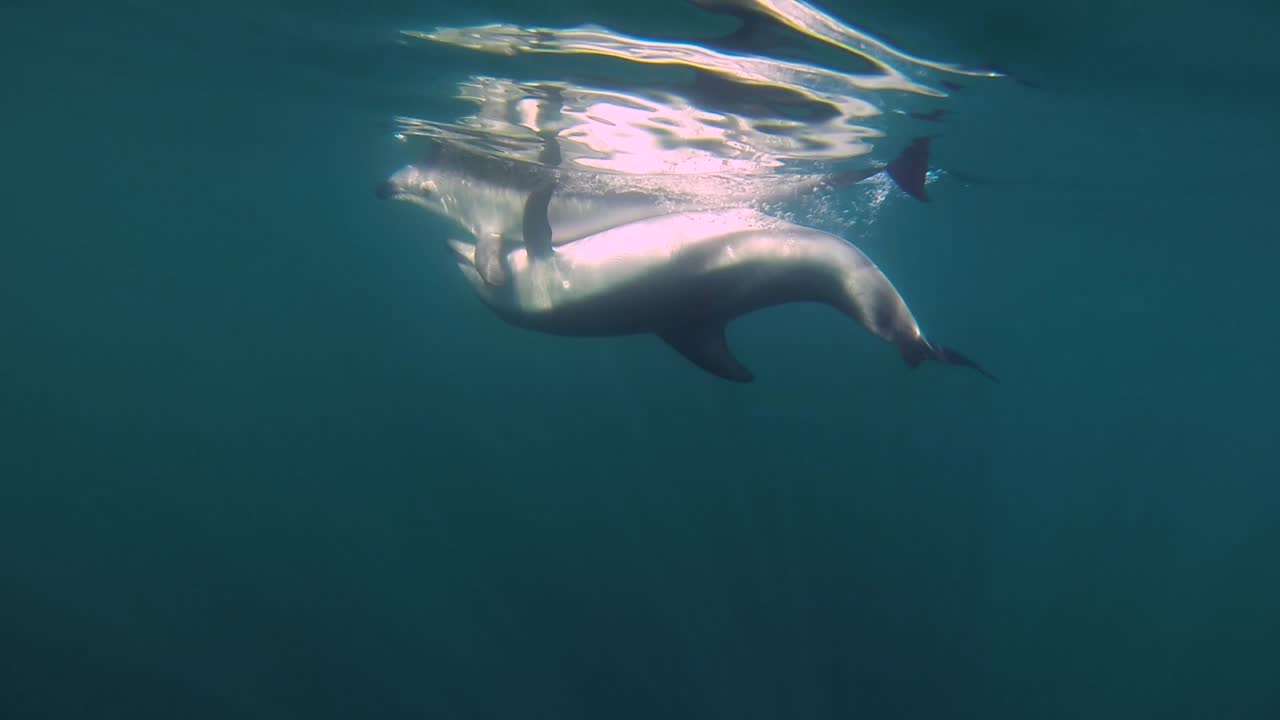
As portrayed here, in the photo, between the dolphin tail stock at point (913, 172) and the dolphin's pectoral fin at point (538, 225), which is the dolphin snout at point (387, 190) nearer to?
the dolphin's pectoral fin at point (538, 225)

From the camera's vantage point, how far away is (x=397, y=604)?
18812 millimetres

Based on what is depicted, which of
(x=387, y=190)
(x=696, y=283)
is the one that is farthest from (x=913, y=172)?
(x=387, y=190)

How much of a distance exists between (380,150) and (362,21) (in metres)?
11.0

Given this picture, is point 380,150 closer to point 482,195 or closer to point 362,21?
point 362,21

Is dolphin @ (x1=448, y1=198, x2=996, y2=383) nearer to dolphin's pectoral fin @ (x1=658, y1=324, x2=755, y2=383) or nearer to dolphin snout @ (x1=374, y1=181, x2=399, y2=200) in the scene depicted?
dolphin's pectoral fin @ (x1=658, y1=324, x2=755, y2=383)

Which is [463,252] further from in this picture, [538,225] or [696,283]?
[696,283]

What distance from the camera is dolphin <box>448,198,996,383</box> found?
413 cm

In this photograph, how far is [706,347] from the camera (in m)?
4.71

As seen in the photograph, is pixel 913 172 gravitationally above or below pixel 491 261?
above

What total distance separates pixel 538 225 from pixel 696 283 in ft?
4.90

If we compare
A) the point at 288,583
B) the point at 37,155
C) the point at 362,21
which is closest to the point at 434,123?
the point at 362,21

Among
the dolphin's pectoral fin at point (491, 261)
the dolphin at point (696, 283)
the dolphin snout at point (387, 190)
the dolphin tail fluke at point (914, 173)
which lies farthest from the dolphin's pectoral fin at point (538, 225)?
the dolphin tail fluke at point (914, 173)

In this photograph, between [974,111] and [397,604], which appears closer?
[974,111]

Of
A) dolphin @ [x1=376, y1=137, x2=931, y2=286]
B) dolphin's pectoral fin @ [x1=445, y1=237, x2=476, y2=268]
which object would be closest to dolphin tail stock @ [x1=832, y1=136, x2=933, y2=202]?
dolphin @ [x1=376, y1=137, x2=931, y2=286]
